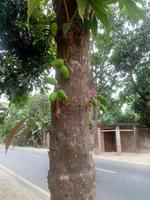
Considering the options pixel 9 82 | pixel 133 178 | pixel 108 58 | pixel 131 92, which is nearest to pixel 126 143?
pixel 131 92

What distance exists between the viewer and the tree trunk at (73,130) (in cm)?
127

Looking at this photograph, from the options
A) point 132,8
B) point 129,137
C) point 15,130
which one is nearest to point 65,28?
point 132,8

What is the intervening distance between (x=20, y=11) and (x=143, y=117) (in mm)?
24626

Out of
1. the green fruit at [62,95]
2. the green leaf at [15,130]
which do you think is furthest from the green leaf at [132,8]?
the green leaf at [15,130]

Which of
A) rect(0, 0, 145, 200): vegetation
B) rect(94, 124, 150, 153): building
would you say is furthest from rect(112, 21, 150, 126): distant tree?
rect(0, 0, 145, 200): vegetation

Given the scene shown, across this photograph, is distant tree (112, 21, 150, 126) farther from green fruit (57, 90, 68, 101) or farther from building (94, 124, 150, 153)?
green fruit (57, 90, 68, 101)

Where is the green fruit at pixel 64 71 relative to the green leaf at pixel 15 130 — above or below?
above

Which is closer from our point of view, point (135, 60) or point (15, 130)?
point (15, 130)

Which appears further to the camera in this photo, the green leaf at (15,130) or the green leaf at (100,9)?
the green leaf at (15,130)

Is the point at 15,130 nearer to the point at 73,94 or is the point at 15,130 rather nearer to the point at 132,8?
the point at 73,94

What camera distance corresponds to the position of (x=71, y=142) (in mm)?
1291

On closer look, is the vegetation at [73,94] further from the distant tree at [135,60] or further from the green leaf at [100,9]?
the distant tree at [135,60]

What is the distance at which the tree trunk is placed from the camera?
1.27 meters

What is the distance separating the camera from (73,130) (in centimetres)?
131
